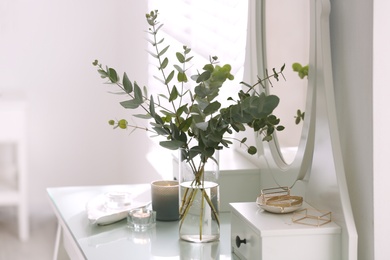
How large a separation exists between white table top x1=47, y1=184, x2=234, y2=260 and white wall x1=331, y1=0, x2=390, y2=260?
0.36 meters

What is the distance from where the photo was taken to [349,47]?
5.42 feet

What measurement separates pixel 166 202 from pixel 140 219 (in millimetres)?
139

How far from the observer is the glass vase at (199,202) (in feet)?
6.09

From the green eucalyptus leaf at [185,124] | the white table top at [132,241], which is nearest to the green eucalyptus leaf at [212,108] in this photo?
the green eucalyptus leaf at [185,124]

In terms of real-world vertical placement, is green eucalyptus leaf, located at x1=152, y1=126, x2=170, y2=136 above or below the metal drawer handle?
above

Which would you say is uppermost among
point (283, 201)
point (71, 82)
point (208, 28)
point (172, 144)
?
point (208, 28)

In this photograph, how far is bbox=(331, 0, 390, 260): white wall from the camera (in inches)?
60.7

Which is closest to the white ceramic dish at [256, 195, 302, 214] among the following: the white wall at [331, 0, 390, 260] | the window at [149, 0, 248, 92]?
the white wall at [331, 0, 390, 260]

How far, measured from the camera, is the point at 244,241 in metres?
1.75

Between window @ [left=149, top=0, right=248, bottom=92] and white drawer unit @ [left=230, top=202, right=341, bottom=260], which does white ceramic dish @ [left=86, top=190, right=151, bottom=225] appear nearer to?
white drawer unit @ [left=230, top=202, right=341, bottom=260]

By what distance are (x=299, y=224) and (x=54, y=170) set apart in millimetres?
2663
